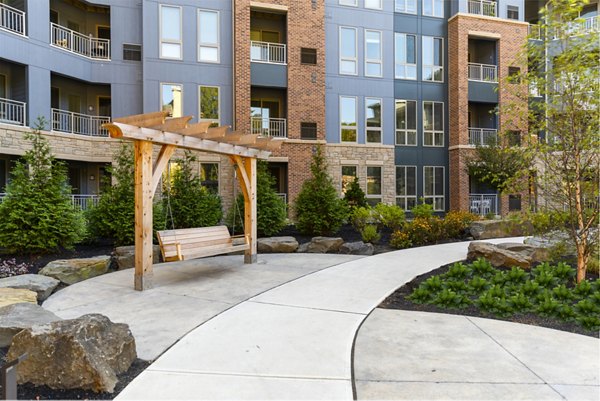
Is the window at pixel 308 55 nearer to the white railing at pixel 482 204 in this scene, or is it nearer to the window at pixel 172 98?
the window at pixel 172 98

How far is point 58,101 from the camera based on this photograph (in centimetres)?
1731

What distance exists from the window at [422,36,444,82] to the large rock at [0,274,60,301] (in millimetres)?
19490

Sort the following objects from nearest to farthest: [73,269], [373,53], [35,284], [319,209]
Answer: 1. [35,284]
2. [73,269]
3. [319,209]
4. [373,53]

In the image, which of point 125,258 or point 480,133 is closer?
point 125,258

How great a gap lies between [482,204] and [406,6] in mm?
11242

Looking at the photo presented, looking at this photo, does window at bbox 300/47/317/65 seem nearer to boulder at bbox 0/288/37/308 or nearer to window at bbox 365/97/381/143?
A: window at bbox 365/97/381/143

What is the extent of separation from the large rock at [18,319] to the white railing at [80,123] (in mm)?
14725

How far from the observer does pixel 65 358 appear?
9.87ft

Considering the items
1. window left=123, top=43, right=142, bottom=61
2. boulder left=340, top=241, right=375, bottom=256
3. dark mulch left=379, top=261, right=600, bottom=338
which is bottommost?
dark mulch left=379, top=261, right=600, bottom=338

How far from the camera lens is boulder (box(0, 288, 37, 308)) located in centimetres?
486

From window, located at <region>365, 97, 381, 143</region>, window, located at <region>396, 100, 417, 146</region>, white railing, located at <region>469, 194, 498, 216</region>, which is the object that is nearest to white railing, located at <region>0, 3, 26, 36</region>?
window, located at <region>365, 97, 381, 143</region>

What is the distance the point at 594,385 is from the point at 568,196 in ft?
11.1

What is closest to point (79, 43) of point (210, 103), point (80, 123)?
point (80, 123)

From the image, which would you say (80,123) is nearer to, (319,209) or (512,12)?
(319,209)
